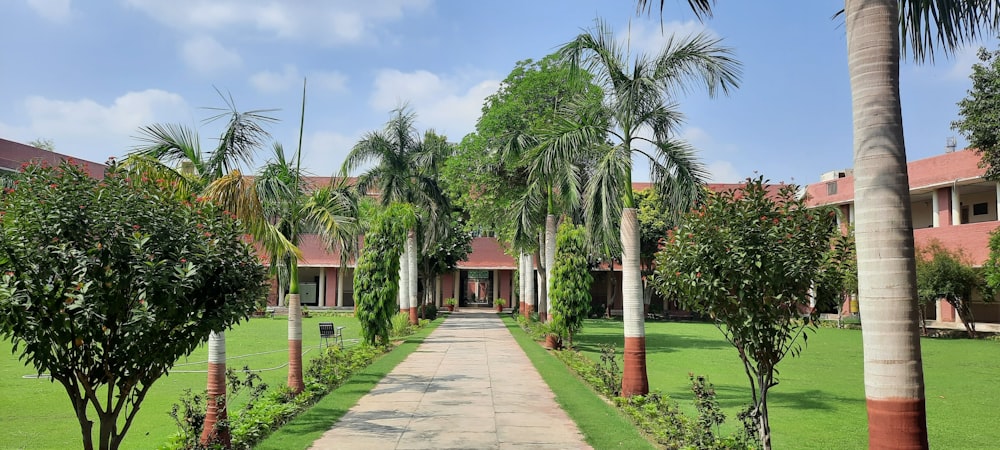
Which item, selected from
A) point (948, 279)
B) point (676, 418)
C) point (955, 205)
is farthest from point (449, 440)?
point (955, 205)

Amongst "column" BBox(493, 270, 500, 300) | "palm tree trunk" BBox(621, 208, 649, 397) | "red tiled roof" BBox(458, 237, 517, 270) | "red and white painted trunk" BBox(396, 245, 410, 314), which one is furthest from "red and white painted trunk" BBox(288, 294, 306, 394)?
"column" BBox(493, 270, 500, 300)

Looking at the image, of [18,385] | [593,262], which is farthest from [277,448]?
[593,262]

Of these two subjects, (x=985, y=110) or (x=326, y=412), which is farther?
(x=985, y=110)

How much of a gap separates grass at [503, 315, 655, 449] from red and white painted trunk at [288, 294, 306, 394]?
4.16 meters

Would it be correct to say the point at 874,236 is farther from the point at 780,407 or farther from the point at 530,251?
the point at 530,251

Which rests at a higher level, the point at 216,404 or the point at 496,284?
the point at 496,284

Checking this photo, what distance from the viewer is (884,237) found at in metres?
4.15

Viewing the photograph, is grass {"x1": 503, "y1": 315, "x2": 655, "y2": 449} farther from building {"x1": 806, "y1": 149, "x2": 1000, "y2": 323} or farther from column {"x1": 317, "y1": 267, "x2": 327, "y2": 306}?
column {"x1": 317, "y1": 267, "x2": 327, "y2": 306}

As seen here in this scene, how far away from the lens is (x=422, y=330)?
28.3 m

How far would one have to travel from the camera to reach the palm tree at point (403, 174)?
25.0 m

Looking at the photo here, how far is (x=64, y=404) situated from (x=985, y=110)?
26748 millimetres

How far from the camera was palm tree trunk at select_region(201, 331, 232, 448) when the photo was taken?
7271mm

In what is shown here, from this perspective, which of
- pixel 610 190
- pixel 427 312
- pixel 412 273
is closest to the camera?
pixel 610 190

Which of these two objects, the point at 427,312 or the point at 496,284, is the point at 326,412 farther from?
the point at 496,284
